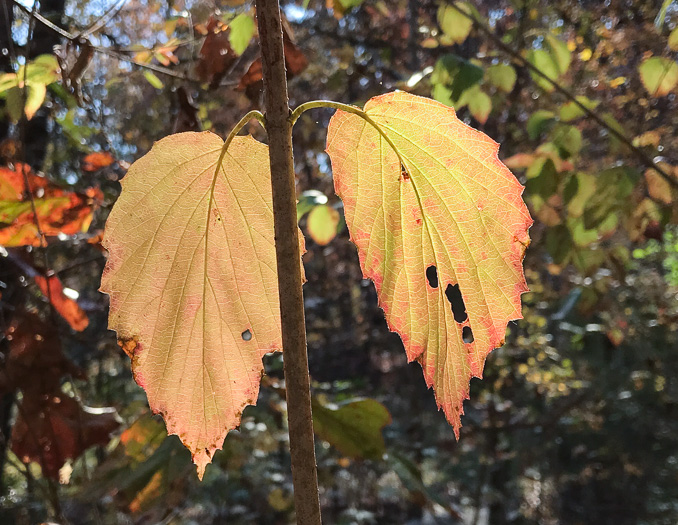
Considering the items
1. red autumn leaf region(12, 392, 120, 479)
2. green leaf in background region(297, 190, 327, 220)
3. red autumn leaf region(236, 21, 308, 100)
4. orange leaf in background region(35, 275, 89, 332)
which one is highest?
red autumn leaf region(236, 21, 308, 100)

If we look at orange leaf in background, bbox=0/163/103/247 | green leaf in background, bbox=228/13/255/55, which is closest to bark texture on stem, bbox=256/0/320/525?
orange leaf in background, bbox=0/163/103/247

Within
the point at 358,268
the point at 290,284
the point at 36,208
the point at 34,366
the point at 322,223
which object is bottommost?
the point at 290,284

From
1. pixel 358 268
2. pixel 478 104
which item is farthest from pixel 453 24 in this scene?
pixel 358 268

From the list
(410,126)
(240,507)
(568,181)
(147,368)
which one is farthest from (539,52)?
(240,507)

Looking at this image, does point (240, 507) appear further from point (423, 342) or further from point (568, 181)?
point (423, 342)

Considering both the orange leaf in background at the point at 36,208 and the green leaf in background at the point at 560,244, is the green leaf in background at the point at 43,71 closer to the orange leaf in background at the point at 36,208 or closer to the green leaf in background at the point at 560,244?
the orange leaf in background at the point at 36,208

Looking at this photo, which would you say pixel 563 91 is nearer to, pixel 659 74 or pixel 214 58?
pixel 659 74

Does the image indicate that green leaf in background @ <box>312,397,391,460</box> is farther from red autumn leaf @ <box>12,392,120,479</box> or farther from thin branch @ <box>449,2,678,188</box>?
thin branch @ <box>449,2,678,188</box>

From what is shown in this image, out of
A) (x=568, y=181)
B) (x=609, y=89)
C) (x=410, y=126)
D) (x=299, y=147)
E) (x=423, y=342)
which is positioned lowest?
(x=423, y=342)
